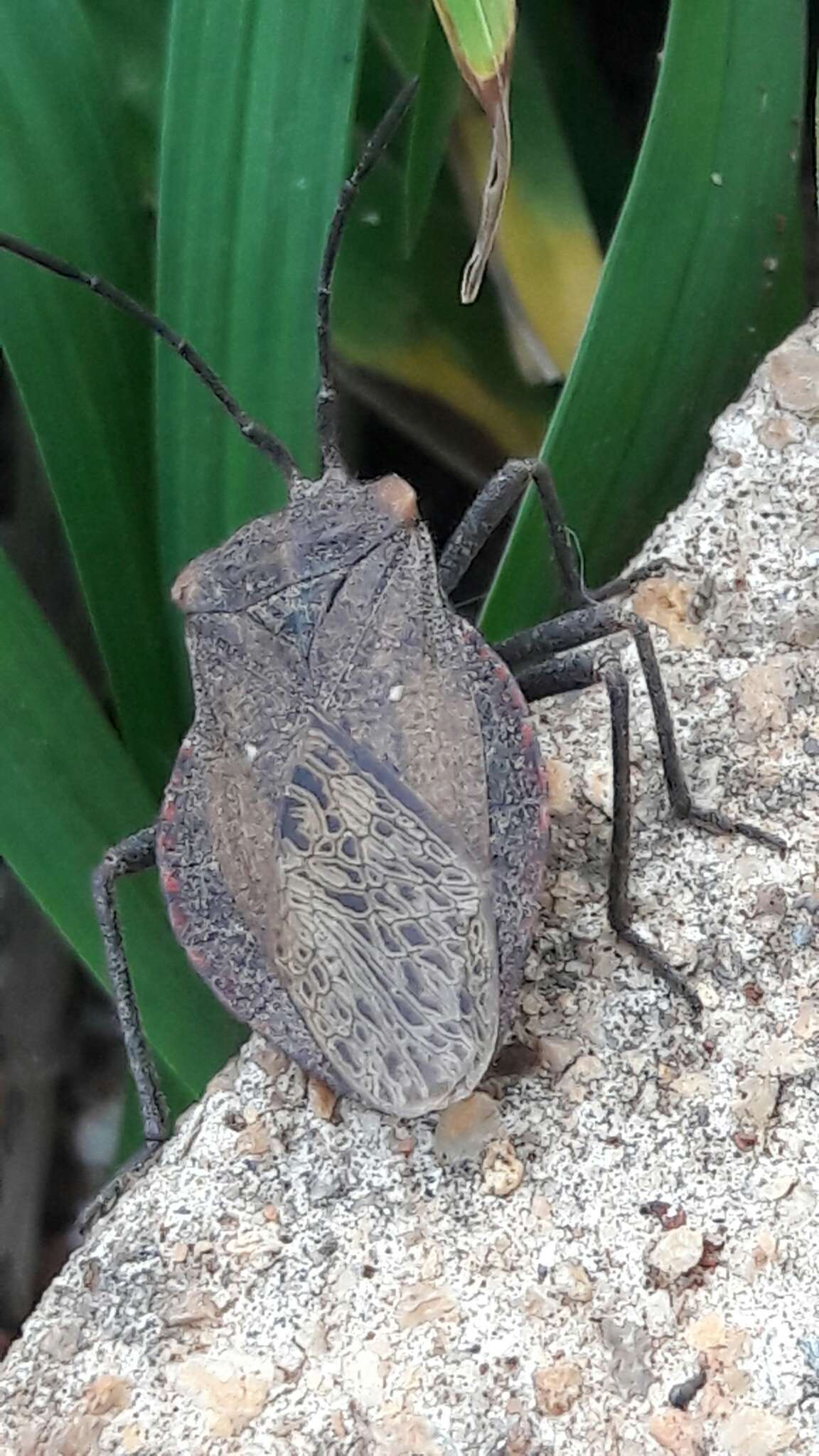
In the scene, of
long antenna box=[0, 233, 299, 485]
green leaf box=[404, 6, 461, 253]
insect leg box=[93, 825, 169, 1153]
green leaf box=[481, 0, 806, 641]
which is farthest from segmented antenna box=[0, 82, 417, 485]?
insect leg box=[93, 825, 169, 1153]

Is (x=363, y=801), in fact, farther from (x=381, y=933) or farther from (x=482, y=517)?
(x=482, y=517)

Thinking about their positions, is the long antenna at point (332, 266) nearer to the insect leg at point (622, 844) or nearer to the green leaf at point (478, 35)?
the green leaf at point (478, 35)

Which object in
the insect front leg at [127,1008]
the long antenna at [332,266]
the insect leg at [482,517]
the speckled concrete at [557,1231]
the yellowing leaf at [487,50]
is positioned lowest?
the speckled concrete at [557,1231]

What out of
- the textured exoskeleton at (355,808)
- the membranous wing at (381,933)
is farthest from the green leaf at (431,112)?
the membranous wing at (381,933)

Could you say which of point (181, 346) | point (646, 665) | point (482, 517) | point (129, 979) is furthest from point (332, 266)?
point (129, 979)

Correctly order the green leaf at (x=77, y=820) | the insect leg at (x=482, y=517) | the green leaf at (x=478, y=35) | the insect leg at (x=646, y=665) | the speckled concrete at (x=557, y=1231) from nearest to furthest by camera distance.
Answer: the speckled concrete at (x=557, y=1231), the green leaf at (x=478, y=35), the insect leg at (x=646, y=665), the insect leg at (x=482, y=517), the green leaf at (x=77, y=820)

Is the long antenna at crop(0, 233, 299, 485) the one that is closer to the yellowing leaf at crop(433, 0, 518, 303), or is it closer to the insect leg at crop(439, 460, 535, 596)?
the insect leg at crop(439, 460, 535, 596)

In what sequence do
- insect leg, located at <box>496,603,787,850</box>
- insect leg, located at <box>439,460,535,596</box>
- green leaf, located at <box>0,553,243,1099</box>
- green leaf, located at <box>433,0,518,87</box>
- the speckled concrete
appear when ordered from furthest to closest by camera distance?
green leaf, located at <box>0,553,243,1099</box>, insect leg, located at <box>439,460,535,596</box>, insect leg, located at <box>496,603,787,850</box>, green leaf, located at <box>433,0,518,87</box>, the speckled concrete
